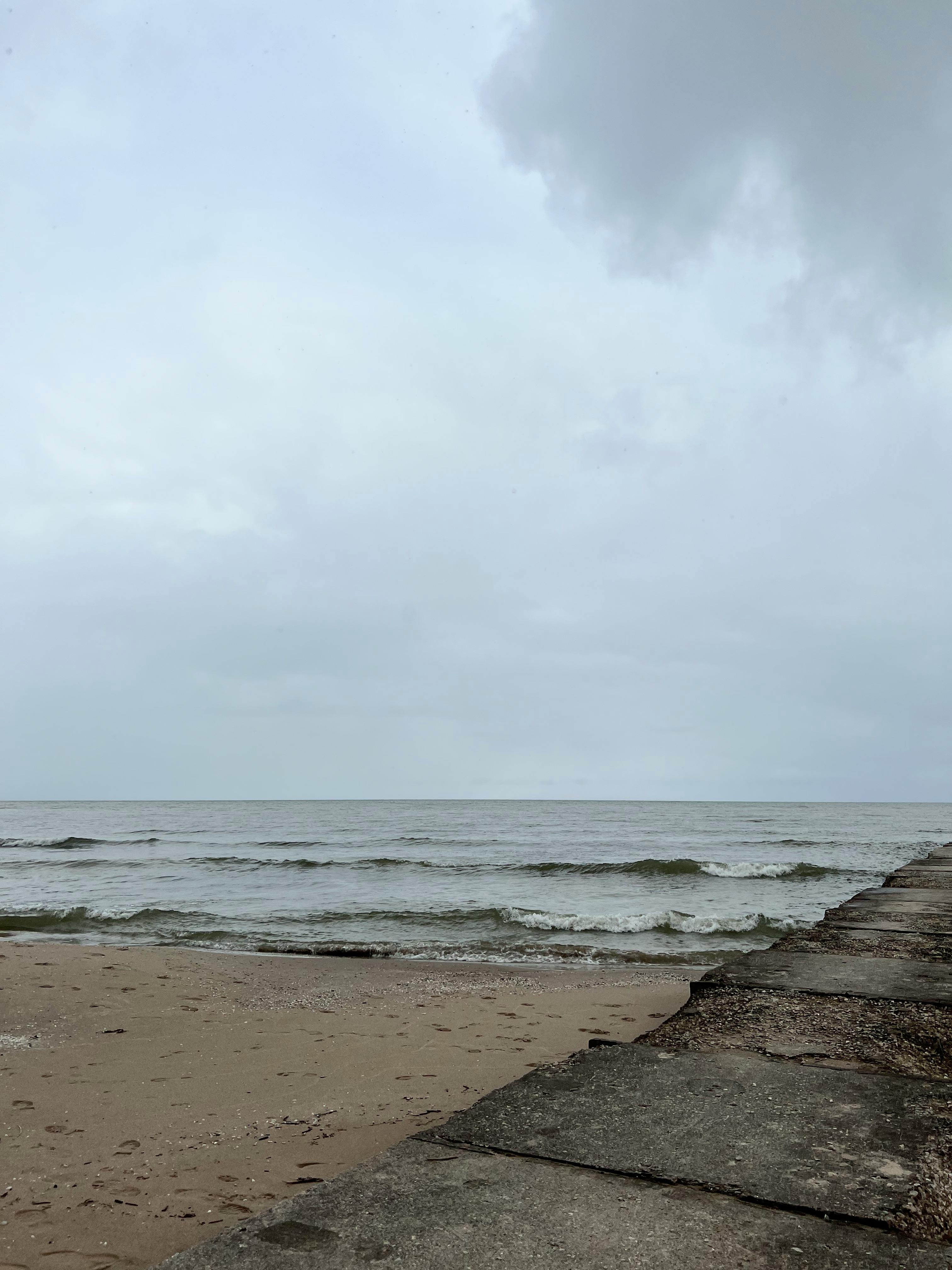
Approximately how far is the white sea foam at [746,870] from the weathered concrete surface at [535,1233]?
1682 centimetres

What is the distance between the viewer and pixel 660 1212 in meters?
1.81

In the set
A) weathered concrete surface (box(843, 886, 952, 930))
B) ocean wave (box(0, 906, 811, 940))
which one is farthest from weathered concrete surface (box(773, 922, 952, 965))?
ocean wave (box(0, 906, 811, 940))

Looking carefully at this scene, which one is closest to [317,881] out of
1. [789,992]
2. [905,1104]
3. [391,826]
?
[789,992]

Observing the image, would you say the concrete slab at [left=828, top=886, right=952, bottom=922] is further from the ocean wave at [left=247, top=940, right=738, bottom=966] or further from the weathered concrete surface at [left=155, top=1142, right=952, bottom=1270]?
the weathered concrete surface at [left=155, top=1142, right=952, bottom=1270]

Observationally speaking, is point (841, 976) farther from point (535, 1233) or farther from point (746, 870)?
point (746, 870)

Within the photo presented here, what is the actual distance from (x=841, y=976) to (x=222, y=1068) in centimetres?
341

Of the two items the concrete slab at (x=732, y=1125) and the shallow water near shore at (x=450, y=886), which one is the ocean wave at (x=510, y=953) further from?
the concrete slab at (x=732, y=1125)

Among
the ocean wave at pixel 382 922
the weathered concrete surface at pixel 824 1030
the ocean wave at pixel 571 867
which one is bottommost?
the ocean wave at pixel 571 867

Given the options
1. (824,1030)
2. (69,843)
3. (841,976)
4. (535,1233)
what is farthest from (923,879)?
(69,843)

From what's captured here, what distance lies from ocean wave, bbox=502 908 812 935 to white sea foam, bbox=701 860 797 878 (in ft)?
21.3

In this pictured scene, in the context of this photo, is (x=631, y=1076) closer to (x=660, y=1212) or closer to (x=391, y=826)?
(x=660, y=1212)

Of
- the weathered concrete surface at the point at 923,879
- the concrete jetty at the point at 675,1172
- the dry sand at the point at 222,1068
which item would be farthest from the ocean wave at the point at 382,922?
the concrete jetty at the point at 675,1172

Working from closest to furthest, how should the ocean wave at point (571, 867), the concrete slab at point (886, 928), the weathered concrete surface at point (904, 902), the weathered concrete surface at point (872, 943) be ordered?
the weathered concrete surface at point (872, 943), the concrete slab at point (886, 928), the weathered concrete surface at point (904, 902), the ocean wave at point (571, 867)

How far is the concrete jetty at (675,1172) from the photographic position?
1652mm
